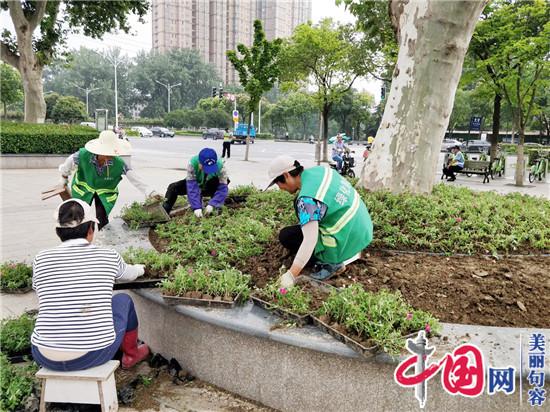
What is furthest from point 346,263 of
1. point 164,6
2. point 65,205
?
point 164,6

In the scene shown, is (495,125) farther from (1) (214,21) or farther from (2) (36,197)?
(1) (214,21)

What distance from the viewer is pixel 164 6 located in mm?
80562

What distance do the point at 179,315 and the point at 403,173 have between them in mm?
2911

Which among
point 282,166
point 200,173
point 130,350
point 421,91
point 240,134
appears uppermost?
point 240,134

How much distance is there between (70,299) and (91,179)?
2.50 m

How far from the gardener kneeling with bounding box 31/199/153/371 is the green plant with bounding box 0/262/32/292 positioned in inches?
85.7

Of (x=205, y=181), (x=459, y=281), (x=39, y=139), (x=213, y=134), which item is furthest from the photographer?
(x=213, y=134)

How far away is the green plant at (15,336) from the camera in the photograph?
3191 mm

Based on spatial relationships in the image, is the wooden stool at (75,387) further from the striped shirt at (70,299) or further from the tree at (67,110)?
the tree at (67,110)

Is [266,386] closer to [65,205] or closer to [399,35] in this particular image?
[65,205]

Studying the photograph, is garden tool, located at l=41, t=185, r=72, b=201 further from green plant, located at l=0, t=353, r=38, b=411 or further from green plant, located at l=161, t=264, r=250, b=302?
green plant, located at l=161, t=264, r=250, b=302

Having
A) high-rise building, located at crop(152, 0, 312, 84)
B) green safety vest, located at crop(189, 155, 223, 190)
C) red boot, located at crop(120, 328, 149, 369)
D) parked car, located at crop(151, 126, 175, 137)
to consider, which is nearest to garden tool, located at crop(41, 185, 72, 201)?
green safety vest, located at crop(189, 155, 223, 190)

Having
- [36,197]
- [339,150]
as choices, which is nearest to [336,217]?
[36,197]

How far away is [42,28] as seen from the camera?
19.8 meters
